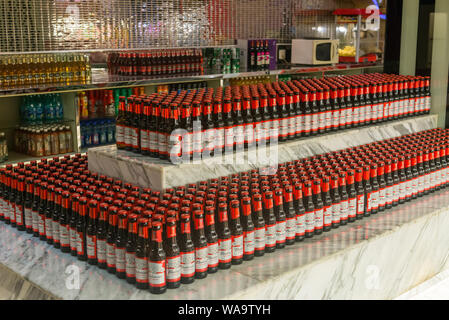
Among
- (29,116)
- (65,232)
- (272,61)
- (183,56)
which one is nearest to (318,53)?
(272,61)

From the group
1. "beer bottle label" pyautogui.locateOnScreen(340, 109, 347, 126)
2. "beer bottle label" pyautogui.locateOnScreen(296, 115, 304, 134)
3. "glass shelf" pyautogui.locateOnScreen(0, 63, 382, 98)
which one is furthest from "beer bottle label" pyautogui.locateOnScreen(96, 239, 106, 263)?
"glass shelf" pyautogui.locateOnScreen(0, 63, 382, 98)

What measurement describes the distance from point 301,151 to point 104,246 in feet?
5.17

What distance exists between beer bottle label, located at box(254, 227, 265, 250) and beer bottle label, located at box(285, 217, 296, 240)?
0.19 meters

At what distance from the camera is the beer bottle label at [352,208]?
3.03 m

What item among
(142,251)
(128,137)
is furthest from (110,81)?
(142,251)

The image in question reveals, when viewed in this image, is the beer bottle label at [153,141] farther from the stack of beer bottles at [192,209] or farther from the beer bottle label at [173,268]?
the beer bottle label at [173,268]

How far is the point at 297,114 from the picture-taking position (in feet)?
11.3

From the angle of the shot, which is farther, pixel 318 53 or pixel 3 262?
pixel 318 53

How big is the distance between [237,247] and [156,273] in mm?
458

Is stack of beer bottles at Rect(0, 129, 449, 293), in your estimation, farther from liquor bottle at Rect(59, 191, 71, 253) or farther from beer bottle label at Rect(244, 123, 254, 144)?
beer bottle label at Rect(244, 123, 254, 144)

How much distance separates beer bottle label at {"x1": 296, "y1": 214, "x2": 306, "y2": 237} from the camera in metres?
2.74

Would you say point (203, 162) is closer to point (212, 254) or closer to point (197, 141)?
point (197, 141)

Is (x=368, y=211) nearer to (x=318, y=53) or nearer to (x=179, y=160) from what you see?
(x=179, y=160)

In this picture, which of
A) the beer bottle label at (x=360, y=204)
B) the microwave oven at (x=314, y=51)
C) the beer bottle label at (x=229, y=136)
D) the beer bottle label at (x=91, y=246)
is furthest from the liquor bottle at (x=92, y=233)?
the microwave oven at (x=314, y=51)
